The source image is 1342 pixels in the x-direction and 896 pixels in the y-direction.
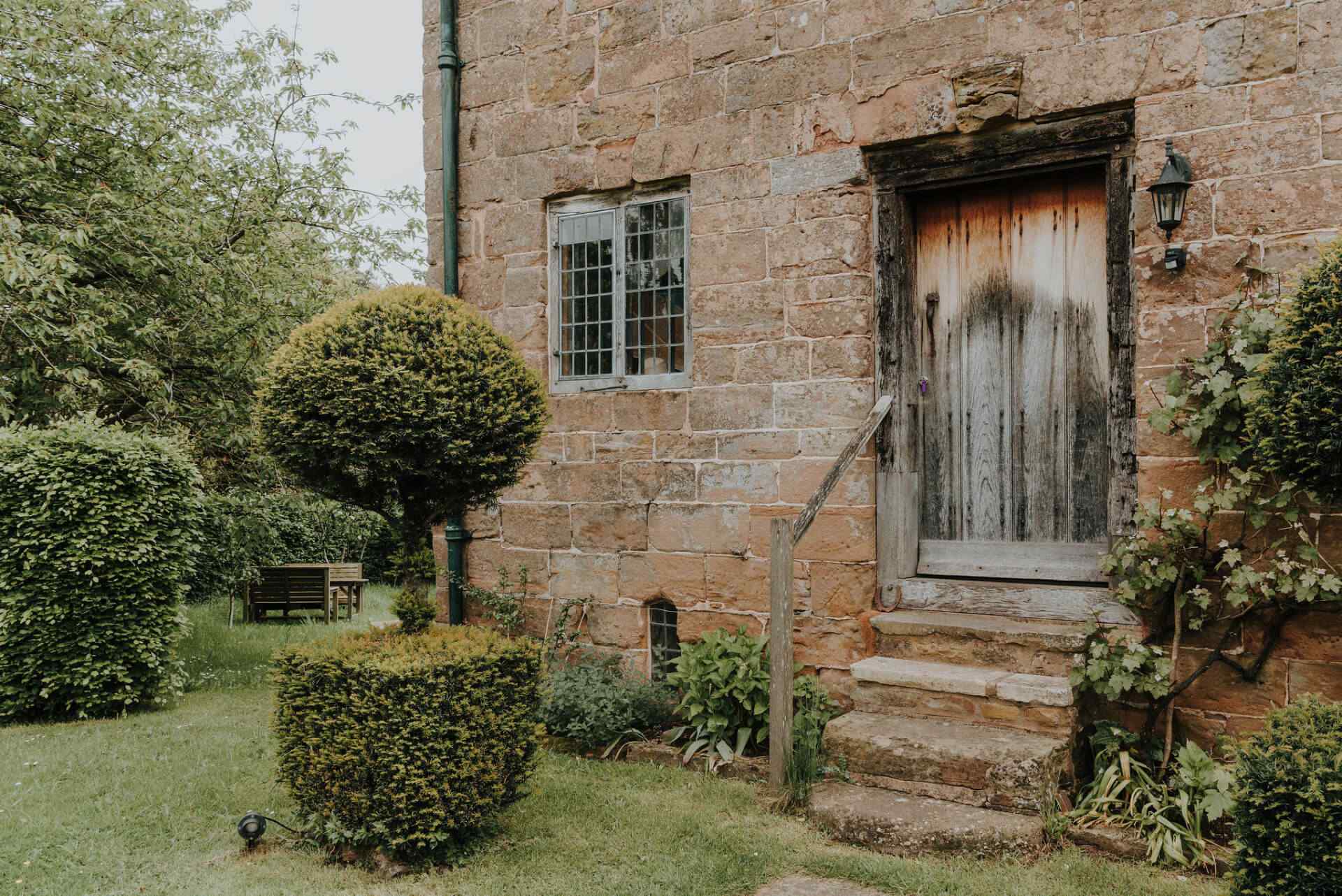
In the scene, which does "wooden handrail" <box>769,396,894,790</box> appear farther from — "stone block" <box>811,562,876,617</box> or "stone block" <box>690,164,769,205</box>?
"stone block" <box>690,164,769,205</box>

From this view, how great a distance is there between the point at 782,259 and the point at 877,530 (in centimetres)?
165

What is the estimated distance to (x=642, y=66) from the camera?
6.38 metres

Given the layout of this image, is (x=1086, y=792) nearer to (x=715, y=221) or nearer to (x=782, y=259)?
(x=782, y=259)

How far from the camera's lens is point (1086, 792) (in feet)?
15.1

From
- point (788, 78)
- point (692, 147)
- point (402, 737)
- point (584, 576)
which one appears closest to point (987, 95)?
point (788, 78)

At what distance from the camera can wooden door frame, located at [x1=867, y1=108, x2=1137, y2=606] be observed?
4957mm

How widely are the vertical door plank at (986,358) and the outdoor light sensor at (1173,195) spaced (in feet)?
3.04

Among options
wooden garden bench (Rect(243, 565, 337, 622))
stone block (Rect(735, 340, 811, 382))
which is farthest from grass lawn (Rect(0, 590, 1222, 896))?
wooden garden bench (Rect(243, 565, 337, 622))

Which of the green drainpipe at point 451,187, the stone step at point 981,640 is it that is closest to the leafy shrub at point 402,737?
the stone step at point 981,640

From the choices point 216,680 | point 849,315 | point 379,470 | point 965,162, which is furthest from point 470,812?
point 216,680

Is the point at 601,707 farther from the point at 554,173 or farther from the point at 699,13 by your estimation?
the point at 699,13

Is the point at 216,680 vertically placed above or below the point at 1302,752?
below

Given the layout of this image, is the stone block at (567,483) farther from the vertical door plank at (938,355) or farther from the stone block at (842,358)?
the vertical door plank at (938,355)

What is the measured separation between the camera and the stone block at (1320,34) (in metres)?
4.46
